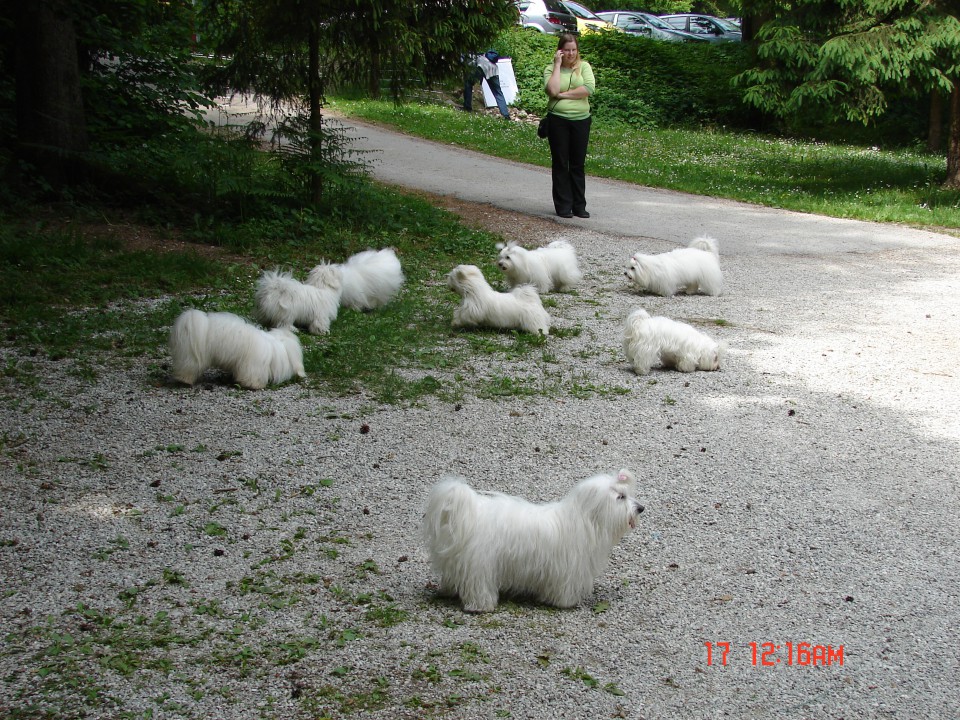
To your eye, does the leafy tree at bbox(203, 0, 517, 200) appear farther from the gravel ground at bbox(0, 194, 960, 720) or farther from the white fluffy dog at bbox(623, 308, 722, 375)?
the white fluffy dog at bbox(623, 308, 722, 375)

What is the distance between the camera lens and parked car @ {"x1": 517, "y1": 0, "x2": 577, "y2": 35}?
35688 mm

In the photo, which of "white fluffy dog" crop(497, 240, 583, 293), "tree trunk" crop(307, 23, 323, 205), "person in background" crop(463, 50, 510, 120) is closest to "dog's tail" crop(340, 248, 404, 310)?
"white fluffy dog" crop(497, 240, 583, 293)

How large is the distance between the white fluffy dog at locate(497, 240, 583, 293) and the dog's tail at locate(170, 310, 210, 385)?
395 cm

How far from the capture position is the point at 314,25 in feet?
39.0

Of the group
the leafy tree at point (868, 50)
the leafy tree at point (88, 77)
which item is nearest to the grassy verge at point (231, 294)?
the leafy tree at point (88, 77)

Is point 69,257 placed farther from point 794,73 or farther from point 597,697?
point 794,73

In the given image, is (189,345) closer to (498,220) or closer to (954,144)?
(498,220)

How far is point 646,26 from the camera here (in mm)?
41281

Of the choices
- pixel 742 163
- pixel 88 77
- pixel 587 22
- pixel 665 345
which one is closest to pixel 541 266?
pixel 665 345

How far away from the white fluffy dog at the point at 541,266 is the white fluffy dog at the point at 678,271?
2.32 ft

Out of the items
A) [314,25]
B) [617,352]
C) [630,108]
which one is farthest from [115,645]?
[630,108]

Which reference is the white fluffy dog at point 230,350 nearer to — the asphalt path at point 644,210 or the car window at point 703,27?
the asphalt path at point 644,210

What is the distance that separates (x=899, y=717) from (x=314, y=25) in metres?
10.6
